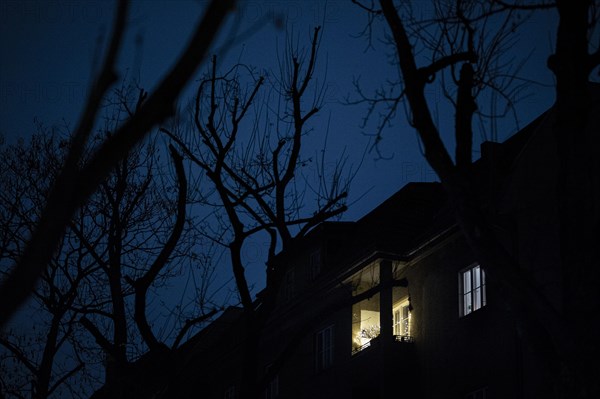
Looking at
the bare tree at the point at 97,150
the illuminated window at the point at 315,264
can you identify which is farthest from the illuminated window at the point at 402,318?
the bare tree at the point at 97,150

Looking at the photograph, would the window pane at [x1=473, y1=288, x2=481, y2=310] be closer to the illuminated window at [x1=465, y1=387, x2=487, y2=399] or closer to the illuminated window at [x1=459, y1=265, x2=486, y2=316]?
the illuminated window at [x1=459, y1=265, x2=486, y2=316]

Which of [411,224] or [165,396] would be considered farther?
[411,224]

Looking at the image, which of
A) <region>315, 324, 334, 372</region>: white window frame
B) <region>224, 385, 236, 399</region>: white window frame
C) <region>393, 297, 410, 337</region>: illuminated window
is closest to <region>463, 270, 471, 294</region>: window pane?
<region>393, 297, 410, 337</region>: illuminated window

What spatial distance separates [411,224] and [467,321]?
493 centimetres

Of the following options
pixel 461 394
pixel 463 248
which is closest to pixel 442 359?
pixel 461 394

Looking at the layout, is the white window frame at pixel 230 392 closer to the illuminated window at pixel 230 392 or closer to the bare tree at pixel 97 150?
the illuminated window at pixel 230 392

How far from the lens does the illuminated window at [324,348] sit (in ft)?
81.7

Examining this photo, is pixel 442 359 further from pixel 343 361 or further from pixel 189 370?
pixel 189 370

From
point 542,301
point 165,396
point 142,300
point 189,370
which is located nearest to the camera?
point 542,301

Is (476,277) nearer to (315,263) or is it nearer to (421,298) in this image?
(421,298)

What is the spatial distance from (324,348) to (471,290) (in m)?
6.88

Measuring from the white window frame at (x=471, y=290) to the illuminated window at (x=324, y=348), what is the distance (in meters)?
5.90

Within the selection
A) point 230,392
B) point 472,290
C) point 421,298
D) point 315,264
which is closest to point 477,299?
point 472,290

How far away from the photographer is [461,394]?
19.1 meters
